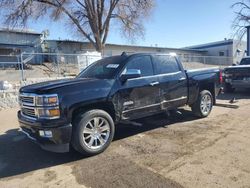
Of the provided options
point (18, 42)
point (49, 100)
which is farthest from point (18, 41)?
point (49, 100)

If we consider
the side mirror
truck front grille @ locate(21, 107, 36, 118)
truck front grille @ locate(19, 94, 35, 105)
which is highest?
the side mirror

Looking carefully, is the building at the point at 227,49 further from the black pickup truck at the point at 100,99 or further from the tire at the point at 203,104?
the black pickup truck at the point at 100,99

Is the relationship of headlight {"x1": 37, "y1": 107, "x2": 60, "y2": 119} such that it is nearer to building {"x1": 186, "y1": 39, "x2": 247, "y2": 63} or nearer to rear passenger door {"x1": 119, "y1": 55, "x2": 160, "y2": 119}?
rear passenger door {"x1": 119, "y1": 55, "x2": 160, "y2": 119}

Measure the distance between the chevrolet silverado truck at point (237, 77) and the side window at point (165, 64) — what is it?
607 centimetres

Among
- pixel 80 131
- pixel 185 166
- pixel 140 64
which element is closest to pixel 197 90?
pixel 140 64

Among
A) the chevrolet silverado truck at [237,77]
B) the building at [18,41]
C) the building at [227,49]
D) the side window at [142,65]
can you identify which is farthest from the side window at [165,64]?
the building at [227,49]

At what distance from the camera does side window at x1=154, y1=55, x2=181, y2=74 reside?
599 centimetres

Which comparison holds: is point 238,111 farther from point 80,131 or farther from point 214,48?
point 214,48

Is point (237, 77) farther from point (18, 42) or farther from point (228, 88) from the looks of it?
point (18, 42)

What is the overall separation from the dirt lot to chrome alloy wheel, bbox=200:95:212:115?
2.62ft

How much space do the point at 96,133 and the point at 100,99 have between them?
0.63 m

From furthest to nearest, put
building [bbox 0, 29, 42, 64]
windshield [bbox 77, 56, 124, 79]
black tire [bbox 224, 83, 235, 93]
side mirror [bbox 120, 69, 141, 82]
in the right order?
building [bbox 0, 29, 42, 64], black tire [bbox 224, 83, 235, 93], windshield [bbox 77, 56, 124, 79], side mirror [bbox 120, 69, 141, 82]

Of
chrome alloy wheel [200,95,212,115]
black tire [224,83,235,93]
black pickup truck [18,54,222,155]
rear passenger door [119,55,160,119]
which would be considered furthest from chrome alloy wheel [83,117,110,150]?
black tire [224,83,235,93]

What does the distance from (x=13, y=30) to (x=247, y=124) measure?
84.0ft
